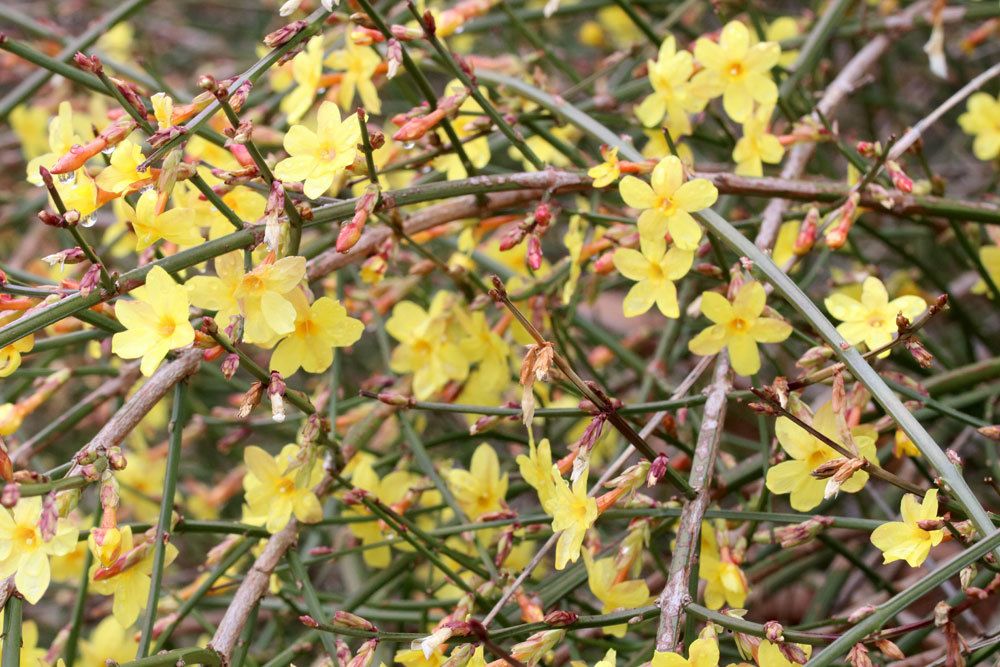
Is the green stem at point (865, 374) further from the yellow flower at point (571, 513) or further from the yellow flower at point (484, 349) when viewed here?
the yellow flower at point (484, 349)

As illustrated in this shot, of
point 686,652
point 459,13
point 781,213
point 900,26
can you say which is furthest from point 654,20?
point 686,652

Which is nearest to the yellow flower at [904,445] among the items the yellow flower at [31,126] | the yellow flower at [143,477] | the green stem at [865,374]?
the green stem at [865,374]

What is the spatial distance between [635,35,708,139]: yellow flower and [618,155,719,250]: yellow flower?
35cm

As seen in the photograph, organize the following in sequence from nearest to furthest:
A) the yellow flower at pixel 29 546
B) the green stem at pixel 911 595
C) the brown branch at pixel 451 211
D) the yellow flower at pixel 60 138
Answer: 1. the green stem at pixel 911 595
2. the yellow flower at pixel 29 546
3. the yellow flower at pixel 60 138
4. the brown branch at pixel 451 211

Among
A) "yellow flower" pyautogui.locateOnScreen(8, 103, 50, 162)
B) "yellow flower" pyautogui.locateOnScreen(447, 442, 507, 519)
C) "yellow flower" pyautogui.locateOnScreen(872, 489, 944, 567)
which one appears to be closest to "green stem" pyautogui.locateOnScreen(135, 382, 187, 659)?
"yellow flower" pyautogui.locateOnScreen(447, 442, 507, 519)

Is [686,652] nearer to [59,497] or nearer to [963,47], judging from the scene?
[59,497]

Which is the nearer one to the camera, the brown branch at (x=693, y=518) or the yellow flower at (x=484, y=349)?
the brown branch at (x=693, y=518)

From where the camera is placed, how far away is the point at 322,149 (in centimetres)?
123

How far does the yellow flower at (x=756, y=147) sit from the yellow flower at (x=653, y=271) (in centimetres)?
36

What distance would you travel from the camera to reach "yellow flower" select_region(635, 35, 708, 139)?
5.16 ft

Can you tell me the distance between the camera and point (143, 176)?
47.0 inches

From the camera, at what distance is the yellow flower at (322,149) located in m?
1.20

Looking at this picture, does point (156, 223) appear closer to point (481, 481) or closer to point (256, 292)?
point (256, 292)

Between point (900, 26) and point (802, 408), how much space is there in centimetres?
122
